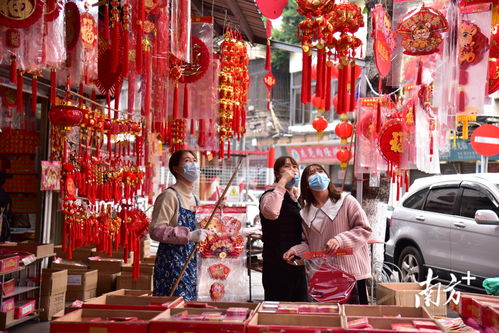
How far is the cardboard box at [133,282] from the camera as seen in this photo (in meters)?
6.98

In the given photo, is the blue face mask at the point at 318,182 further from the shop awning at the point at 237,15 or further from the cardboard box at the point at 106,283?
the cardboard box at the point at 106,283

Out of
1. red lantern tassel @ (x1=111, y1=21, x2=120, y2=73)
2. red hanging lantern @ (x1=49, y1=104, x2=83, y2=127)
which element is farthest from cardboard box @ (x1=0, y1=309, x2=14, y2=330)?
red lantern tassel @ (x1=111, y1=21, x2=120, y2=73)

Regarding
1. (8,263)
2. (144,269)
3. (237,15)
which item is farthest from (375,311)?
(144,269)

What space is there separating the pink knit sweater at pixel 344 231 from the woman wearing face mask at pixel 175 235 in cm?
72

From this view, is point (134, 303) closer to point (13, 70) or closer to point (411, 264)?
point (13, 70)

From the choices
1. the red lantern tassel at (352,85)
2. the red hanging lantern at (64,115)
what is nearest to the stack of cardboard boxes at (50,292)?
the red hanging lantern at (64,115)

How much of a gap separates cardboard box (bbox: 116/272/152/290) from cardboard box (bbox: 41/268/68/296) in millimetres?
869

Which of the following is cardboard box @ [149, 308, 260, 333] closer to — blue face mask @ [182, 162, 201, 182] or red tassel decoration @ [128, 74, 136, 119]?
red tassel decoration @ [128, 74, 136, 119]

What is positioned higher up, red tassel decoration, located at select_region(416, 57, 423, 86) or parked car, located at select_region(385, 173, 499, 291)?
red tassel decoration, located at select_region(416, 57, 423, 86)

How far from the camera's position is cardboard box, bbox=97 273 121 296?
711cm

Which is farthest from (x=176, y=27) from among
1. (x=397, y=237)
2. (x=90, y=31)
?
(x=397, y=237)

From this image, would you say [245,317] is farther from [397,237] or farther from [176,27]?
[397,237]

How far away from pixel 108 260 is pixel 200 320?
5.15 metres

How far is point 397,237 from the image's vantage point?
874 centimetres
